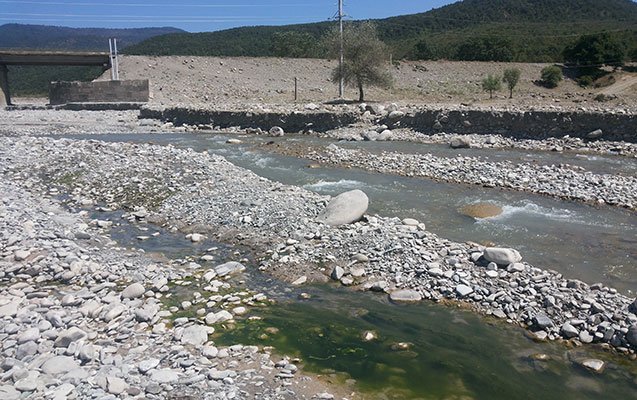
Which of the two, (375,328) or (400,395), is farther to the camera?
(375,328)

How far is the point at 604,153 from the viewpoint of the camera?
2267 centimetres

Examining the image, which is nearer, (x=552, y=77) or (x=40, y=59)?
(x=552, y=77)

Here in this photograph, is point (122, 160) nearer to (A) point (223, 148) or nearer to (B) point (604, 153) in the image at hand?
(A) point (223, 148)

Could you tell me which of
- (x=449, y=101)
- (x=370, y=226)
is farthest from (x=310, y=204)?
(x=449, y=101)

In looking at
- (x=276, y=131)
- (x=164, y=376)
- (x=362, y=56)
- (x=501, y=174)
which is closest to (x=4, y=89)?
(x=276, y=131)

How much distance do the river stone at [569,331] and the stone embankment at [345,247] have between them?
0.05ft

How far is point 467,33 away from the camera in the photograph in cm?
8662

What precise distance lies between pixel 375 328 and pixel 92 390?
4.24 m

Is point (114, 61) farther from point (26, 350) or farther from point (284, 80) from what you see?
point (26, 350)

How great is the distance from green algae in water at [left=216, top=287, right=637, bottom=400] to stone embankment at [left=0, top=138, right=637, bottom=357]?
558mm

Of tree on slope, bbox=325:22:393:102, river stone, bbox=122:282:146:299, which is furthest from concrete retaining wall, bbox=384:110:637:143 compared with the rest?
river stone, bbox=122:282:146:299

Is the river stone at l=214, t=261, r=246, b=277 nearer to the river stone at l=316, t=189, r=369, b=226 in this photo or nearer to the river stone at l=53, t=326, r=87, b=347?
the river stone at l=316, t=189, r=369, b=226

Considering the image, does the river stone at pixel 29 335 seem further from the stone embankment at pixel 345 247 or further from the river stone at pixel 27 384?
the stone embankment at pixel 345 247

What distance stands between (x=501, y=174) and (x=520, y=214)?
166 inches
